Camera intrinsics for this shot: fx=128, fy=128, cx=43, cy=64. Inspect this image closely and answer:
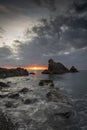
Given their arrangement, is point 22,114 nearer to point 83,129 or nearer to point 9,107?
point 9,107

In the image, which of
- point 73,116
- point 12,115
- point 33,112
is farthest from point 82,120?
point 12,115

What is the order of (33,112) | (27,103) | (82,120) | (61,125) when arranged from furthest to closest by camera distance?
(27,103) < (33,112) < (82,120) < (61,125)

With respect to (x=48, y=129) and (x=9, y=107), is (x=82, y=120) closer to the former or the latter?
(x=48, y=129)

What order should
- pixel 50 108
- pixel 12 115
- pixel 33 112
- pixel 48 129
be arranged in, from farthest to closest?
pixel 50 108 < pixel 33 112 < pixel 12 115 < pixel 48 129

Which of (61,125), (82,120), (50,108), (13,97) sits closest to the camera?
(61,125)

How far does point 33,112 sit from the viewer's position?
86.1 ft

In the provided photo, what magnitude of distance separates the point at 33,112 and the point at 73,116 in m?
7.98

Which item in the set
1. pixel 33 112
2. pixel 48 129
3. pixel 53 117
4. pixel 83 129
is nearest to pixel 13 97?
pixel 33 112

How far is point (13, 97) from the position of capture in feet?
123

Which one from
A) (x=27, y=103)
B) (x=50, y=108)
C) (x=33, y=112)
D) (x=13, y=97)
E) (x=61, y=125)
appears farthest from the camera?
(x=13, y=97)

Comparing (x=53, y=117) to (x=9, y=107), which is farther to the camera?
(x=9, y=107)

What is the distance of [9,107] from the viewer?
28844mm

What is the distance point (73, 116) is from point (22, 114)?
31.9 ft

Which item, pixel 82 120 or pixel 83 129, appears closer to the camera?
pixel 83 129
